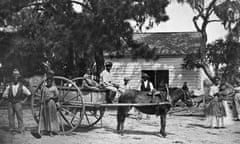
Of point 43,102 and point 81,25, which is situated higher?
point 81,25

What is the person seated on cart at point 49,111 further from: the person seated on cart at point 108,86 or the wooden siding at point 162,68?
the wooden siding at point 162,68

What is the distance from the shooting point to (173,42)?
24594 mm

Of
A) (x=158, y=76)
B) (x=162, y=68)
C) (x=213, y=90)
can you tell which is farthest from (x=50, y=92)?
(x=158, y=76)

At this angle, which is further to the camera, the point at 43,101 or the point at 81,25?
the point at 81,25

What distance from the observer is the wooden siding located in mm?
→ 23038

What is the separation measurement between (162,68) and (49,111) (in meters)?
15.0

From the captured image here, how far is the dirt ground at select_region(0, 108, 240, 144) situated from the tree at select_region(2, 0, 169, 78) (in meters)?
3.05

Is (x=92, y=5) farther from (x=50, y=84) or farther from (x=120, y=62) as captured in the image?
(x=120, y=62)

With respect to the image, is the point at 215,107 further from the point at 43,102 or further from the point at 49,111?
the point at 43,102

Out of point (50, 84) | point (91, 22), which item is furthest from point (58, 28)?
point (50, 84)

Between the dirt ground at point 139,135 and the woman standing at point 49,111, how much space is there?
247 mm

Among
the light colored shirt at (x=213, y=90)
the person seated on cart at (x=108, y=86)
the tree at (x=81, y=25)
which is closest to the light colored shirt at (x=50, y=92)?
the person seated on cart at (x=108, y=86)

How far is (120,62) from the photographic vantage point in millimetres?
24062

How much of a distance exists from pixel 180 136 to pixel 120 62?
13897 mm
